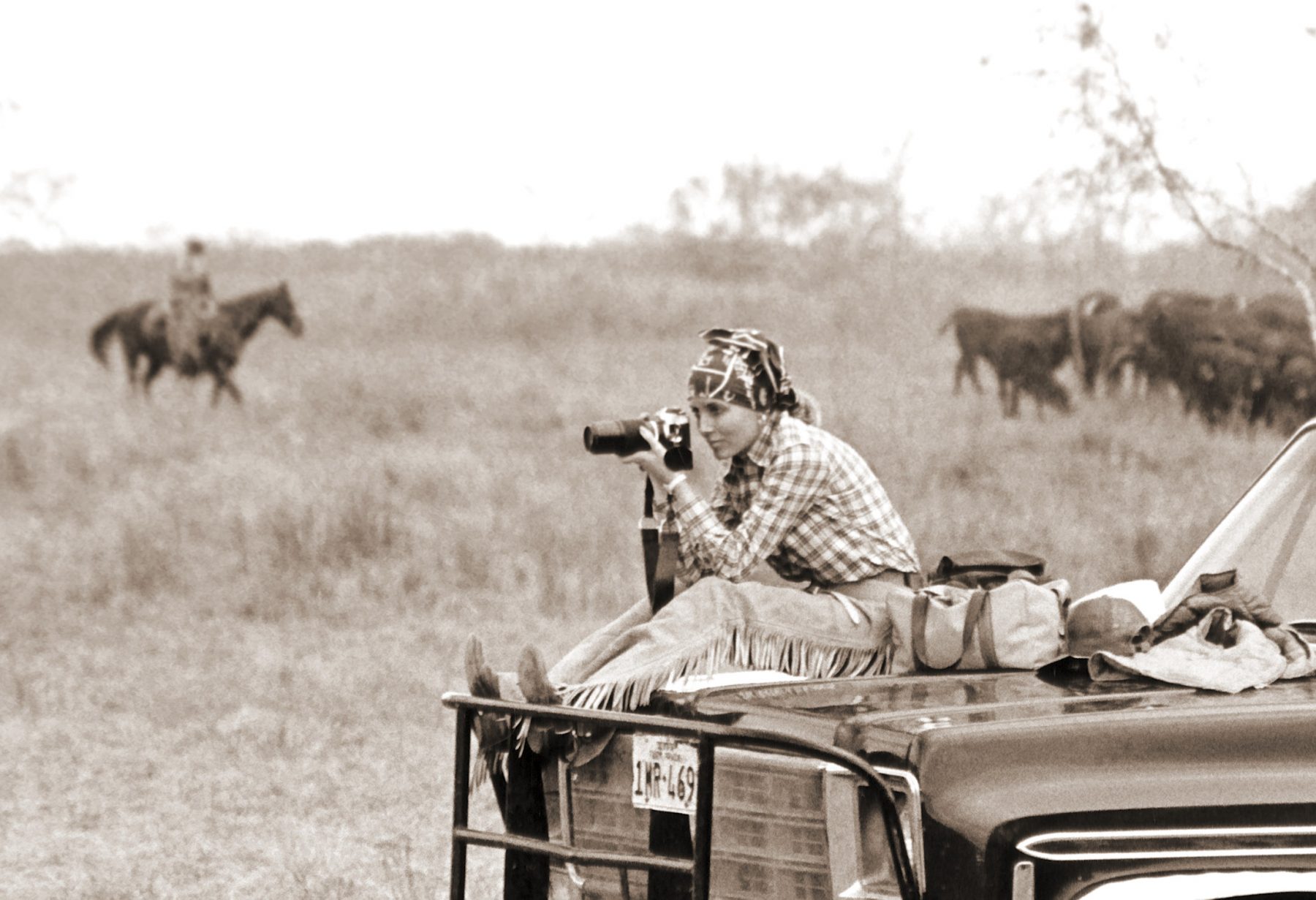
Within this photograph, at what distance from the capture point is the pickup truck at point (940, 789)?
2.86 meters

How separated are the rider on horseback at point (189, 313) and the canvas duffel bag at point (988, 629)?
77.3 ft

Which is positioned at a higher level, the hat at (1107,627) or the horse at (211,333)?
the horse at (211,333)

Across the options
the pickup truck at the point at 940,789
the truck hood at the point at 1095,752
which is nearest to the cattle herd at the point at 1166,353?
the pickup truck at the point at 940,789

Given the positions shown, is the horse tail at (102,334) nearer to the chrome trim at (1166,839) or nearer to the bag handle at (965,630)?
the bag handle at (965,630)

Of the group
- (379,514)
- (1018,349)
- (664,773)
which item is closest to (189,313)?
(1018,349)

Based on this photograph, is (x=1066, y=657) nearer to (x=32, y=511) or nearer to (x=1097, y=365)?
(x=32, y=511)

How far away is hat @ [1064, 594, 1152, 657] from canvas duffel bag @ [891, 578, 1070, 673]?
72 millimetres

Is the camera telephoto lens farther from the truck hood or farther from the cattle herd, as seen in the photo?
the cattle herd

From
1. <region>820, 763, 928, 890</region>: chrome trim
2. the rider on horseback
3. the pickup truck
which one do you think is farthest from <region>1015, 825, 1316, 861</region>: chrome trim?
the rider on horseback

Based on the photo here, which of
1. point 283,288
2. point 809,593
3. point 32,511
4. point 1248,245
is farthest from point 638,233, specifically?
point 809,593

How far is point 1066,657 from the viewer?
11.5ft

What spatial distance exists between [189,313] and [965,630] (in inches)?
941

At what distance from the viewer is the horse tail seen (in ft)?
Answer: 86.8

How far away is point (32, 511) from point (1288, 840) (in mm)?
17212
